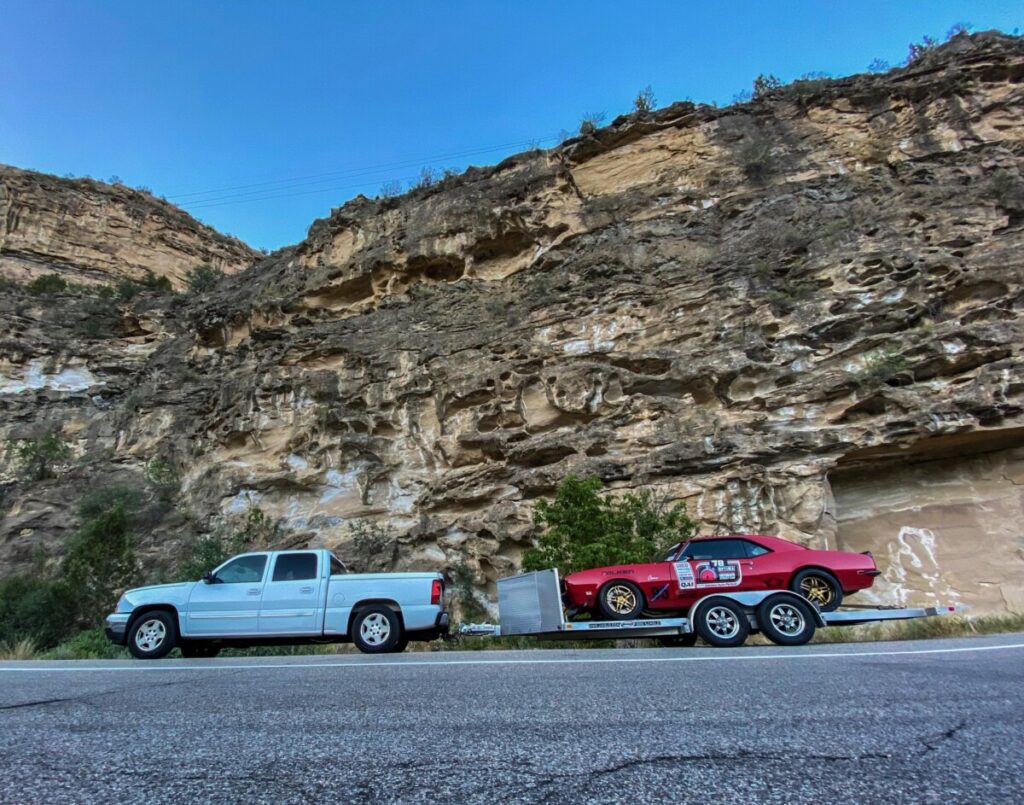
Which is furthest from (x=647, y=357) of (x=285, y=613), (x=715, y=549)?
(x=285, y=613)

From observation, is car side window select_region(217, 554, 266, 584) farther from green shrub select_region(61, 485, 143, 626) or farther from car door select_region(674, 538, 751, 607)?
green shrub select_region(61, 485, 143, 626)

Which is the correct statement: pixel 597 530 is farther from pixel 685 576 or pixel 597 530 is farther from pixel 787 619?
pixel 787 619

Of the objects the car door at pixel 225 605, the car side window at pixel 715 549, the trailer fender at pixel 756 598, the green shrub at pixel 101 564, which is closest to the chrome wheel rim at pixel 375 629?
the car door at pixel 225 605

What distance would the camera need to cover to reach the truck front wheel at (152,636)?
356 inches

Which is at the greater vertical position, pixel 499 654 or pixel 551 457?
pixel 551 457

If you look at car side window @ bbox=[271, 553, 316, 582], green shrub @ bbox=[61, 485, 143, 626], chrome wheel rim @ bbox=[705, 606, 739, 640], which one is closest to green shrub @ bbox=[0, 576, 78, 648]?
green shrub @ bbox=[61, 485, 143, 626]

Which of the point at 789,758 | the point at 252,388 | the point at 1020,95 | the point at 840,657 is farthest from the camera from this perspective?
the point at 252,388

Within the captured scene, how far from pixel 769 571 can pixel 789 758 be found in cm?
688

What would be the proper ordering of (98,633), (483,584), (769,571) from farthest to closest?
(483,584)
(98,633)
(769,571)

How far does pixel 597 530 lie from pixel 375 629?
220 inches

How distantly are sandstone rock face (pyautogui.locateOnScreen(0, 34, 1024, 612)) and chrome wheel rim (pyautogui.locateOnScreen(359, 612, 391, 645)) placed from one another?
6.52 meters

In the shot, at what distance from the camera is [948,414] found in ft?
44.8

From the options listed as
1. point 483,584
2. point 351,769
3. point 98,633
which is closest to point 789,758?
point 351,769

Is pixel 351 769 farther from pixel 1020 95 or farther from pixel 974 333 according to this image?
pixel 1020 95
